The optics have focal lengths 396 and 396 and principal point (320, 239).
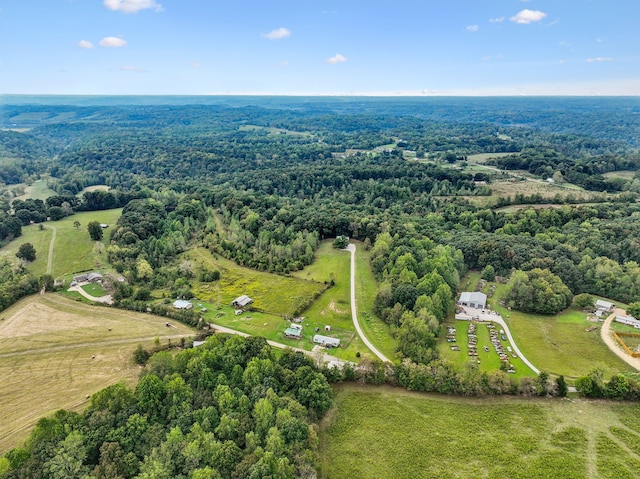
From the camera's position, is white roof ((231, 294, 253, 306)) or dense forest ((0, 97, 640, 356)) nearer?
white roof ((231, 294, 253, 306))

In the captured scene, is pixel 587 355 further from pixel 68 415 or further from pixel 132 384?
pixel 68 415

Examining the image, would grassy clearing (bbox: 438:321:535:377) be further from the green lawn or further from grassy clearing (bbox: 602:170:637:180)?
grassy clearing (bbox: 602:170:637:180)

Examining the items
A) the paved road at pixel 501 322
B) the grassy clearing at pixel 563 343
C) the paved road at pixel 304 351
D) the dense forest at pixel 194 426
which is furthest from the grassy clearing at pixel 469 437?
the paved road at pixel 501 322

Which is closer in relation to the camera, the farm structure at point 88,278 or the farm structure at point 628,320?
the farm structure at point 628,320

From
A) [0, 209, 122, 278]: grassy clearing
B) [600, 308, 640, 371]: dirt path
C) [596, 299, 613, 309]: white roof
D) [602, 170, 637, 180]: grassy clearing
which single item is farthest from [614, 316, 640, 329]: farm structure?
[602, 170, 637, 180]: grassy clearing

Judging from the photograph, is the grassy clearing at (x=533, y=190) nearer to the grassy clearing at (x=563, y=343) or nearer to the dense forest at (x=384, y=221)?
the dense forest at (x=384, y=221)

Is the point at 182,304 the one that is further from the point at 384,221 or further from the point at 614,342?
the point at 614,342

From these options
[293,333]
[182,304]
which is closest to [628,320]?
[293,333]
